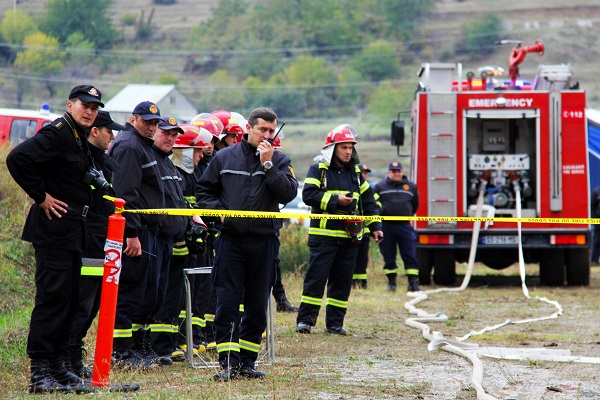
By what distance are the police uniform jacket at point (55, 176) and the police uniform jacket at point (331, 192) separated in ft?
11.8

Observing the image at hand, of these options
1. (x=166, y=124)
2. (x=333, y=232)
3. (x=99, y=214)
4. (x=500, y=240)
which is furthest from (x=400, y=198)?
(x=99, y=214)

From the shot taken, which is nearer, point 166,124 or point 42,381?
point 42,381

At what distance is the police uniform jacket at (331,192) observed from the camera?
9.80 meters

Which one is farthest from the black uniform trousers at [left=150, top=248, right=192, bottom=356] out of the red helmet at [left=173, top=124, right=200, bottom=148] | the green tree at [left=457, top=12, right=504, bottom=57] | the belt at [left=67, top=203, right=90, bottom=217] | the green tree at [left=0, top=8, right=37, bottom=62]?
the green tree at [left=457, top=12, right=504, bottom=57]

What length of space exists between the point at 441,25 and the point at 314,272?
3621 inches

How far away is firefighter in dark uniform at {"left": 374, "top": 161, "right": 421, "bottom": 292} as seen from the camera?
1506cm

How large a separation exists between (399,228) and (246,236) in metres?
8.28

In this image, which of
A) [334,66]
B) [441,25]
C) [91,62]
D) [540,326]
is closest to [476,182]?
[540,326]

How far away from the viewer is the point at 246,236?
280 inches

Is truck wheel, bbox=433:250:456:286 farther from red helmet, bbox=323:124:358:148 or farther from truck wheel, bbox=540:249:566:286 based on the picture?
red helmet, bbox=323:124:358:148

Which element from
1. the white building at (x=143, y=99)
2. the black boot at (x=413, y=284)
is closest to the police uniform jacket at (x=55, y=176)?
the black boot at (x=413, y=284)

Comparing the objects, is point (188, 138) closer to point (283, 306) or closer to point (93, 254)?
point (93, 254)

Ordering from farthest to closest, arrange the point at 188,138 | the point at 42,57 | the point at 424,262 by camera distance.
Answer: the point at 42,57 → the point at 424,262 → the point at 188,138

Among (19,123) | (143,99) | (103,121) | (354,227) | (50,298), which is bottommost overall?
(50,298)
